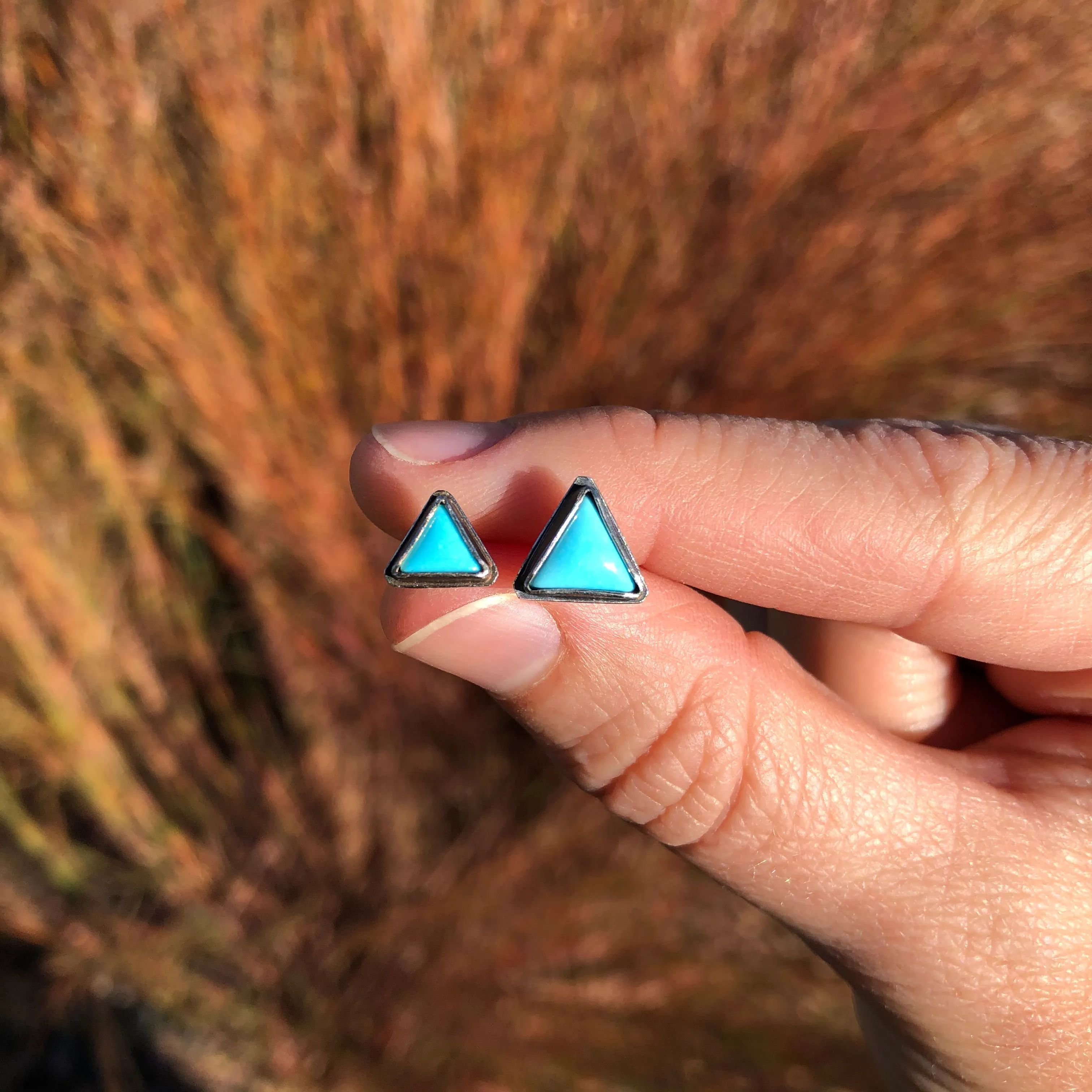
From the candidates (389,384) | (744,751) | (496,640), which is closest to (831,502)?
(744,751)

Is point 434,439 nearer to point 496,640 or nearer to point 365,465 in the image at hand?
point 365,465

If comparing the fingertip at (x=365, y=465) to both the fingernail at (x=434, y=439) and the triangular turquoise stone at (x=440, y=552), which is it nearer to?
the fingernail at (x=434, y=439)

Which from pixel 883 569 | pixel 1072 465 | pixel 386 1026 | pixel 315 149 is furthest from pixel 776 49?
pixel 386 1026

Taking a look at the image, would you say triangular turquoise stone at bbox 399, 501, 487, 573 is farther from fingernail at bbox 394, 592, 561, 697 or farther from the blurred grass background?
the blurred grass background

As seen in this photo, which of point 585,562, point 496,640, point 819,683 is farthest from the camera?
point 819,683

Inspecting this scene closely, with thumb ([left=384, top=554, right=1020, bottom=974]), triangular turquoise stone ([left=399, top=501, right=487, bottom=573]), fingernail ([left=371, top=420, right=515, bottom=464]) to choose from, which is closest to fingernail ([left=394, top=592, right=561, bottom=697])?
thumb ([left=384, top=554, right=1020, bottom=974])

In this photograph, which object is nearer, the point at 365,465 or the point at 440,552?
the point at 440,552
